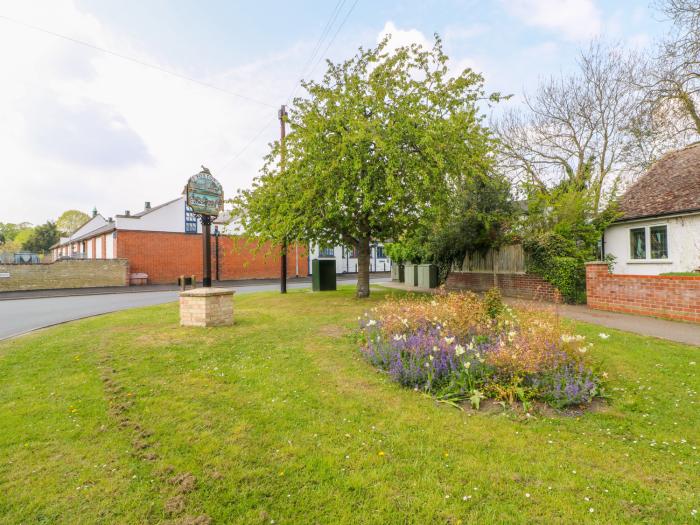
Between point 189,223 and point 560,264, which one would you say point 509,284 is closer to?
point 560,264

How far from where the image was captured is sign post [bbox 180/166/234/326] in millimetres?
8345

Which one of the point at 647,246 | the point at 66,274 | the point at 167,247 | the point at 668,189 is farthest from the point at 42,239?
the point at 668,189

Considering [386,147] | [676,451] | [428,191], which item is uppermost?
[386,147]

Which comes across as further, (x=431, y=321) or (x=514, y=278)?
(x=514, y=278)

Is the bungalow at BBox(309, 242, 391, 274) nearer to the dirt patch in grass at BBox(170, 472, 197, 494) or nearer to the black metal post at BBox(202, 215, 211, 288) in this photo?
the black metal post at BBox(202, 215, 211, 288)

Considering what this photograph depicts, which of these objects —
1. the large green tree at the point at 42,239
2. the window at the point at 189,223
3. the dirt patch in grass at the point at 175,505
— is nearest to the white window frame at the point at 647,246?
the dirt patch in grass at the point at 175,505

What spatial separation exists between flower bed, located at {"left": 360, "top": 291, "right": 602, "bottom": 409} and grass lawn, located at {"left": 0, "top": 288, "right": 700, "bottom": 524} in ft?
0.83

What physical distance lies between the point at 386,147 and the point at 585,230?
7.66 metres

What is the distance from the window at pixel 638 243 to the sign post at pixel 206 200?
623 inches

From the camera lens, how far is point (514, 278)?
44.7 ft

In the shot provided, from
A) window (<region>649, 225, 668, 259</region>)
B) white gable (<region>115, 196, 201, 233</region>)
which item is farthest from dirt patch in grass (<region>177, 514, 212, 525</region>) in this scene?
white gable (<region>115, 196, 201, 233</region>)

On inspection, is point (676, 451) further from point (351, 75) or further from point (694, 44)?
point (694, 44)

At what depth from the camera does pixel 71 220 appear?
76688mm

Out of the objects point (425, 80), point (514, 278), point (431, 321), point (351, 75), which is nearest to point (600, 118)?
point (514, 278)
